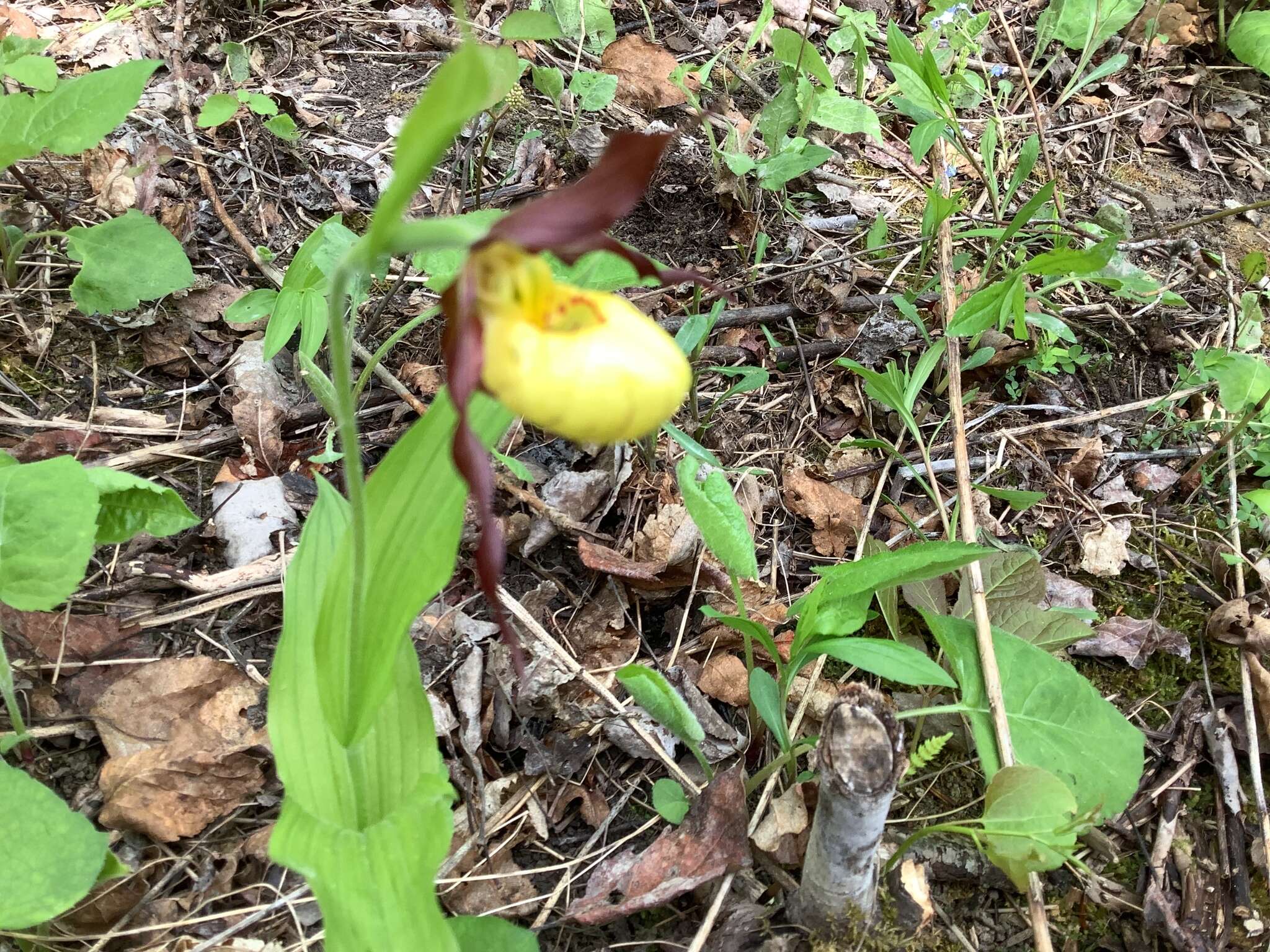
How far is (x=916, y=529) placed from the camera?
5.91ft

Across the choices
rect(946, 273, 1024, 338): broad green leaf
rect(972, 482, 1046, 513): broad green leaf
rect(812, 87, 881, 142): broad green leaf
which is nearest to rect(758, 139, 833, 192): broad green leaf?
rect(812, 87, 881, 142): broad green leaf

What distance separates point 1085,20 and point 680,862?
3079 mm

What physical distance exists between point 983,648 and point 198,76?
107 inches

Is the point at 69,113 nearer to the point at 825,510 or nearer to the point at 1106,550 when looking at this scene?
the point at 825,510

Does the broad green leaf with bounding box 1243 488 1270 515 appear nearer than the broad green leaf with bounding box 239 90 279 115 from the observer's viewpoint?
Yes

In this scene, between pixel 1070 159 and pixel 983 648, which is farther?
pixel 1070 159

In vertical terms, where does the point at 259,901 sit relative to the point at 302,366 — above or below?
below

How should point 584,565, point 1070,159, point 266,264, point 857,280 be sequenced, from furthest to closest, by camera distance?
1. point 1070,159
2. point 857,280
3. point 266,264
4. point 584,565

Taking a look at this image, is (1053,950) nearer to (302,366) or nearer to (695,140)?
(302,366)

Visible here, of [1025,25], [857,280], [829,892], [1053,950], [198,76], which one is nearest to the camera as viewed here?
[829,892]

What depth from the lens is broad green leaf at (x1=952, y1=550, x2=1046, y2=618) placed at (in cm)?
167

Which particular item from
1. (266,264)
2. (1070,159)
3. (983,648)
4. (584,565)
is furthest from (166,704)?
(1070,159)

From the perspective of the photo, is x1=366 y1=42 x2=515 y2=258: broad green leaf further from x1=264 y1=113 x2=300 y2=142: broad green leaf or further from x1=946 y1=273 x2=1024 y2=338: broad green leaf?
x1=264 y1=113 x2=300 y2=142: broad green leaf

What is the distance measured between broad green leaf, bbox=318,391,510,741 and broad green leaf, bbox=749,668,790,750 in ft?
2.25
